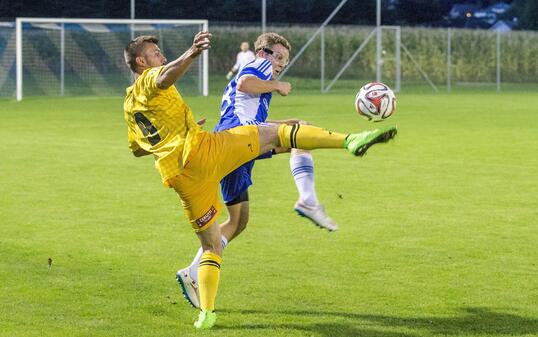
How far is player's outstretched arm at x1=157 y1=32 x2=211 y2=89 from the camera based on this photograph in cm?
723

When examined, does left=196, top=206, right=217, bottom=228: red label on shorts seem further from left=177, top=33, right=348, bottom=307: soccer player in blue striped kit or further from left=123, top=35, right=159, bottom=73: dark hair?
left=123, top=35, right=159, bottom=73: dark hair

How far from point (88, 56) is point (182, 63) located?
1505 inches

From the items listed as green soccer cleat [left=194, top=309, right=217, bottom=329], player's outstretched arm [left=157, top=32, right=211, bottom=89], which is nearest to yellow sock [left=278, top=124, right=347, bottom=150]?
player's outstretched arm [left=157, top=32, right=211, bottom=89]

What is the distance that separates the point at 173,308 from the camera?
8453 mm

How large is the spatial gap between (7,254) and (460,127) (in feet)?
56.7

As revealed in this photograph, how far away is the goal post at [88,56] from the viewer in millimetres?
A: 43406

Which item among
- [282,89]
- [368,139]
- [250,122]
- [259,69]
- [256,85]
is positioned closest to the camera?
[368,139]

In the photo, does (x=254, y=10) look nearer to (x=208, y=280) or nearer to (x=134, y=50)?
(x=134, y=50)

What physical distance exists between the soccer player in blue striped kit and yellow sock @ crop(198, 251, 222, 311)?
21.0 inches

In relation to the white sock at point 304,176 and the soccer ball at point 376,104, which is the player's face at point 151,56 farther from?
the soccer ball at point 376,104

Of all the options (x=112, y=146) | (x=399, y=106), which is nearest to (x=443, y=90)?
(x=399, y=106)

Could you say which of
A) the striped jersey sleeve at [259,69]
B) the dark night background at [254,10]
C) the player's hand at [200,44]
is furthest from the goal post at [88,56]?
the player's hand at [200,44]

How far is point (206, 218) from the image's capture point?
785 cm

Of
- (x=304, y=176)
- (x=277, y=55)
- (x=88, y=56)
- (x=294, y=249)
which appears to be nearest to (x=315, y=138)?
(x=277, y=55)
